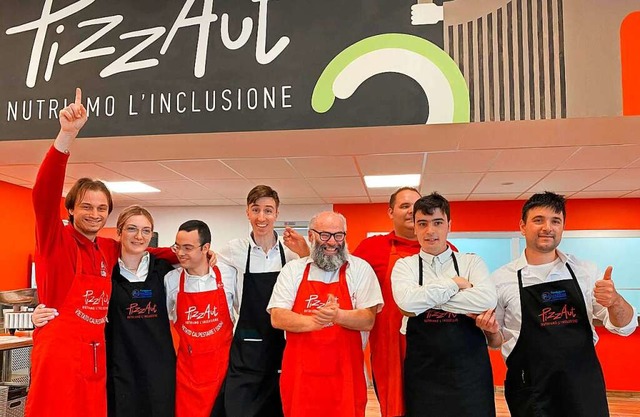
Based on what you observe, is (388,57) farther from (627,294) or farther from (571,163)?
(627,294)

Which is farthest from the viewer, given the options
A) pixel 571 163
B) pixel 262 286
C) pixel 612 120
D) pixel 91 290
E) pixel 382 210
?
pixel 382 210

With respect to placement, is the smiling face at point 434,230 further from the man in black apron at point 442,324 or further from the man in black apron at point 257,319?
the man in black apron at point 257,319

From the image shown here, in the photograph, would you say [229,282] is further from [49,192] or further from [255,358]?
[49,192]

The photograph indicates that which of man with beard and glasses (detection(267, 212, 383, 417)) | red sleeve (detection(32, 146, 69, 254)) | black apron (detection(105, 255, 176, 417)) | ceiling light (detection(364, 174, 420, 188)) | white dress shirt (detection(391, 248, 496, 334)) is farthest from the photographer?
ceiling light (detection(364, 174, 420, 188))

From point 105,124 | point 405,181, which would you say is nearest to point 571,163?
point 405,181

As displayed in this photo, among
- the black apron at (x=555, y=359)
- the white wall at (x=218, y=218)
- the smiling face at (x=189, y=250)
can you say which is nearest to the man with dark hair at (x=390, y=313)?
the black apron at (x=555, y=359)

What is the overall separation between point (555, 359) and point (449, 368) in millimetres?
448

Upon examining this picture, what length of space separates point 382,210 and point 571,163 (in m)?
3.05

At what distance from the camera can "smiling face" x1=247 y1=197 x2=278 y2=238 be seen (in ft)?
8.83

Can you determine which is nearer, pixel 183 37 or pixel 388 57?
pixel 388 57

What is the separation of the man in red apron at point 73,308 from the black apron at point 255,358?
22.9 inches

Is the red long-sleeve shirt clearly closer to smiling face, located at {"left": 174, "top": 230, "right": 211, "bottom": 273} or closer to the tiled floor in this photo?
smiling face, located at {"left": 174, "top": 230, "right": 211, "bottom": 273}

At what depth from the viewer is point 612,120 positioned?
116 inches

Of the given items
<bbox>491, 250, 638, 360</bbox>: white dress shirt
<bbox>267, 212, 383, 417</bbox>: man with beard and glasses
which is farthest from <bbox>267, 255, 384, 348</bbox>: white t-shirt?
<bbox>491, 250, 638, 360</bbox>: white dress shirt
